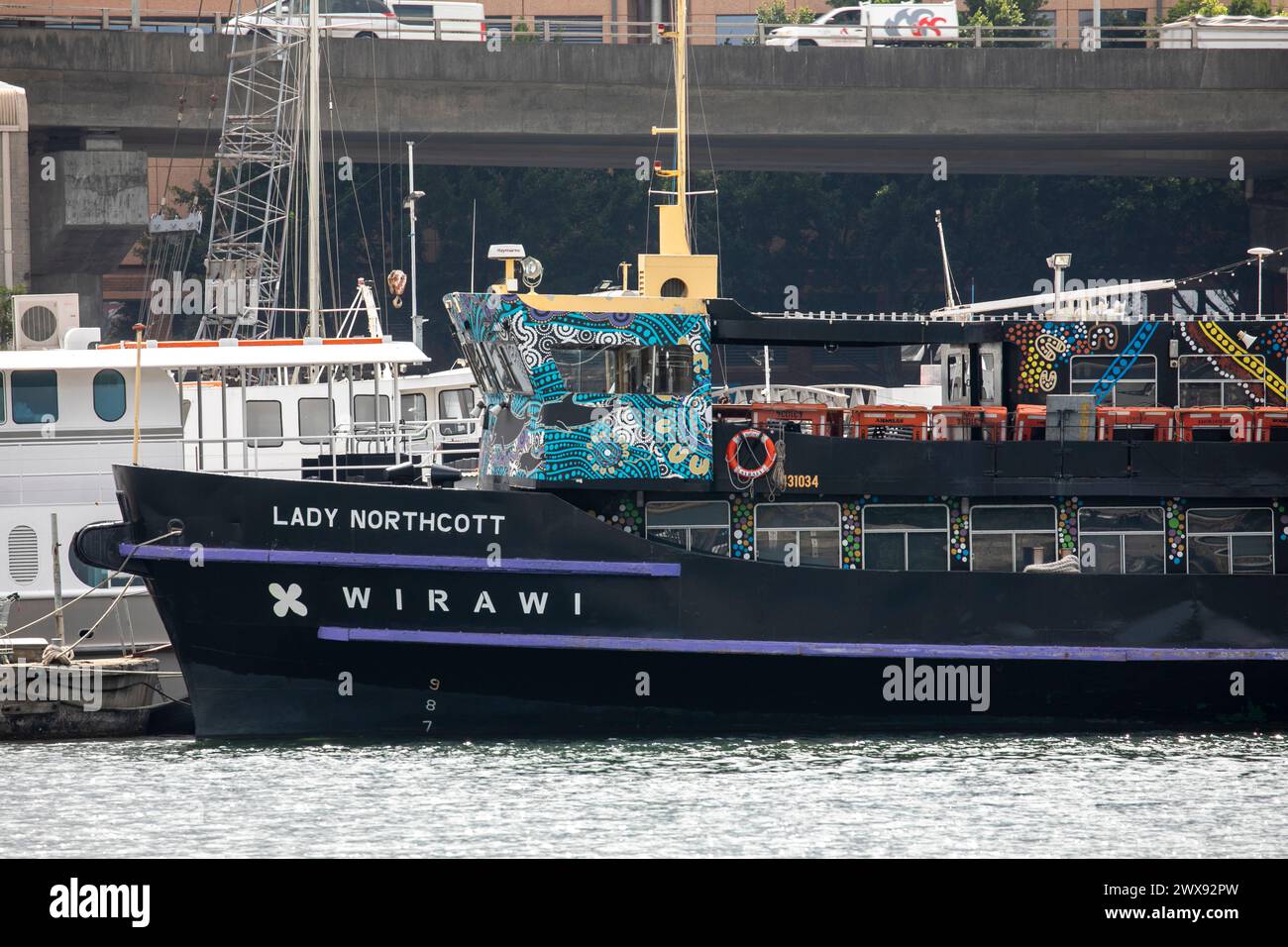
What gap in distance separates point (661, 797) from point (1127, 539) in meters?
6.39

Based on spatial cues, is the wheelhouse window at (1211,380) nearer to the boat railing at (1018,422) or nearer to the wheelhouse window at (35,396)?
the boat railing at (1018,422)

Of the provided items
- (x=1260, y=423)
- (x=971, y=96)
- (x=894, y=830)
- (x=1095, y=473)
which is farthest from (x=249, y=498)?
(x=971, y=96)

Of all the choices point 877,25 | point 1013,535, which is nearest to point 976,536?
point 1013,535

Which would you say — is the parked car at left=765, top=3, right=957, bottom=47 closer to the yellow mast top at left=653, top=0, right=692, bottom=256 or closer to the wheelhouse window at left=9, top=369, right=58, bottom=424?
the yellow mast top at left=653, top=0, right=692, bottom=256

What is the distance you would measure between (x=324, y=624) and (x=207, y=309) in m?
11.1

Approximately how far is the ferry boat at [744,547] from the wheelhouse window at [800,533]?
37mm

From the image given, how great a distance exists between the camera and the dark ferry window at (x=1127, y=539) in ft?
70.2

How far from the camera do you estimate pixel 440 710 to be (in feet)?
67.5

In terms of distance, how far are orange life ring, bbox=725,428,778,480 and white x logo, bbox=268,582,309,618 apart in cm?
454

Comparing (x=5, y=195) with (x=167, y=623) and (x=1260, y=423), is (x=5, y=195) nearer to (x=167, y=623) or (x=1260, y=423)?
(x=167, y=623)

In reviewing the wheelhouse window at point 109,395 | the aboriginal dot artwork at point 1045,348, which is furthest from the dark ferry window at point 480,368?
the aboriginal dot artwork at point 1045,348

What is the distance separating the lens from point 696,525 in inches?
821

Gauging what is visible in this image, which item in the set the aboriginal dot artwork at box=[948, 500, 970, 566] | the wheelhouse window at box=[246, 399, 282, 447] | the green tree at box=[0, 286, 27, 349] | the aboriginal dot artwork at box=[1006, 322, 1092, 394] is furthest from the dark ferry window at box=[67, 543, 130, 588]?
the aboriginal dot artwork at box=[1006, 322, 1092, 394]

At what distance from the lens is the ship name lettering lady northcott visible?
65.6ft
